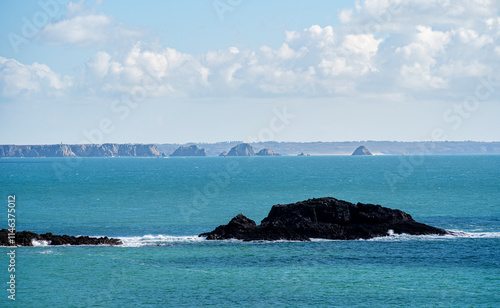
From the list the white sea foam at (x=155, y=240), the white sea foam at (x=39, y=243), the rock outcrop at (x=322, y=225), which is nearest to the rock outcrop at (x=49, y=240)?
the white sea foam at (x=39, y=243)

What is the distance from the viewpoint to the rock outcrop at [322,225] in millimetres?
64375

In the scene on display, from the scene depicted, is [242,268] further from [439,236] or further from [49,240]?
[439,236]

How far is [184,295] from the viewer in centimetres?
Result: 4247

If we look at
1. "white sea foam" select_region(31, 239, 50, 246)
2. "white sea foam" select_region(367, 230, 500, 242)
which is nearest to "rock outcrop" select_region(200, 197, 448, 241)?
"white sea foam" select_region(367, 230, 500, 242)

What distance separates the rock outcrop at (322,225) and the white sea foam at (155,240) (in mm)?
1750

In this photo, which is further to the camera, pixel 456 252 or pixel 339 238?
pixel 339 238

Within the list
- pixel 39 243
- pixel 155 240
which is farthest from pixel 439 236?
pixel 39 243

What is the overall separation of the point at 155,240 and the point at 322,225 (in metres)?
16.9

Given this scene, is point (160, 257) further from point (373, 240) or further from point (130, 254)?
point (373, 240)

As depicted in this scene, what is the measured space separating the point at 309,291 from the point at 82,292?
15.1 m

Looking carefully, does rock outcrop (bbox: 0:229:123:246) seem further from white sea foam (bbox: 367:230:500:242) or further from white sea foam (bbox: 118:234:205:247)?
white sea foam (bbox: 367:230:500:242)

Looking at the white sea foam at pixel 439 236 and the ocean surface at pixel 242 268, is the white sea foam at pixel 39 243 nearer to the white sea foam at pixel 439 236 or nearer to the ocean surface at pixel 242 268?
the ocean surface at pixel 242 268

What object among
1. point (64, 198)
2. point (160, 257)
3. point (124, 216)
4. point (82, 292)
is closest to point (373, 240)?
point (160, 257)

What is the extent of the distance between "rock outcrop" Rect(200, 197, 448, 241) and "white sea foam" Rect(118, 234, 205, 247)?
1.75 m
